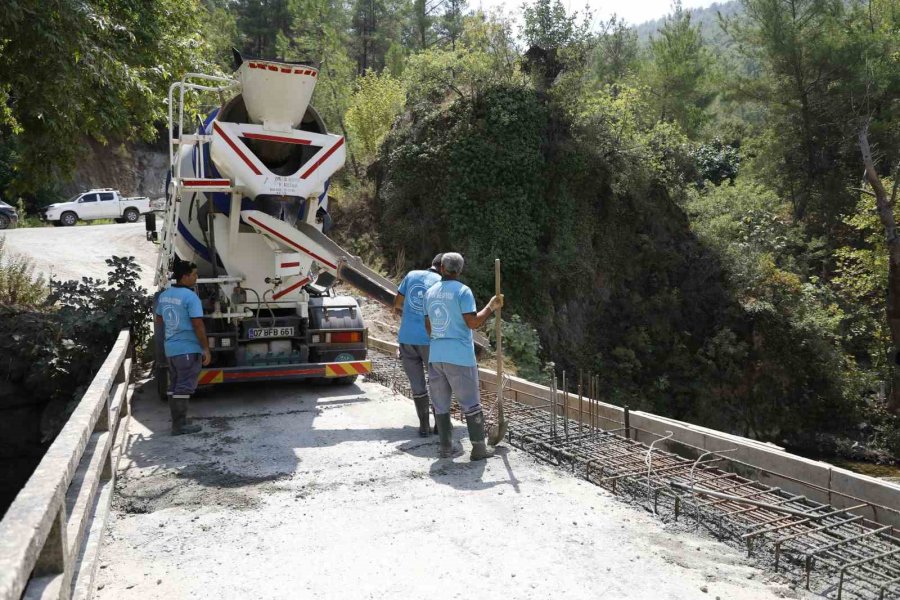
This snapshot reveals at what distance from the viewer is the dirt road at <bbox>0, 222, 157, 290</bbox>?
1783cm

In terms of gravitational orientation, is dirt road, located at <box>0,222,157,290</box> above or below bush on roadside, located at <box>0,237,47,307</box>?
above

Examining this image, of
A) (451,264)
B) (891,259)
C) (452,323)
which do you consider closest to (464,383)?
(452,323)

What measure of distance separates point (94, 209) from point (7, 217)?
358cm

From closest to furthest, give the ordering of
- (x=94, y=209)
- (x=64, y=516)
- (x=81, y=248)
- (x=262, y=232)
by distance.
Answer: (x=64, y=516)
(x=262, y=232)
(x=81, y=248)
(x=94, y=209)

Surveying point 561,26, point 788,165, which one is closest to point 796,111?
point 788,165

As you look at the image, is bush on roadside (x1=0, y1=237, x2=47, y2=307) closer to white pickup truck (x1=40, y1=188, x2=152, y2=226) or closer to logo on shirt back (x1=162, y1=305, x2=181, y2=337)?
logo on shirt back (x1=162, y1=305, x2=181, y2=337)

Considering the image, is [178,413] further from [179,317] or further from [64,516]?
[64,516]

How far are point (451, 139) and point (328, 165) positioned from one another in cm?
1117

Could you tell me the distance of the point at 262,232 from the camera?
748cm

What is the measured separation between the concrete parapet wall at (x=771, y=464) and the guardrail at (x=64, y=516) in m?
4.09

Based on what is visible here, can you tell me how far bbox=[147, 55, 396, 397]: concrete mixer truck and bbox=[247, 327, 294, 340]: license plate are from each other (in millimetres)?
12

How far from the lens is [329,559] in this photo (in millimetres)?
4141

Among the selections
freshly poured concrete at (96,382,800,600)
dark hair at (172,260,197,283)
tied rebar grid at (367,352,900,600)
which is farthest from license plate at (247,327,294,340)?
tied rebar grid at (367,352,900,600)

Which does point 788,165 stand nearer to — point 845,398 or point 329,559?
point 845,398
